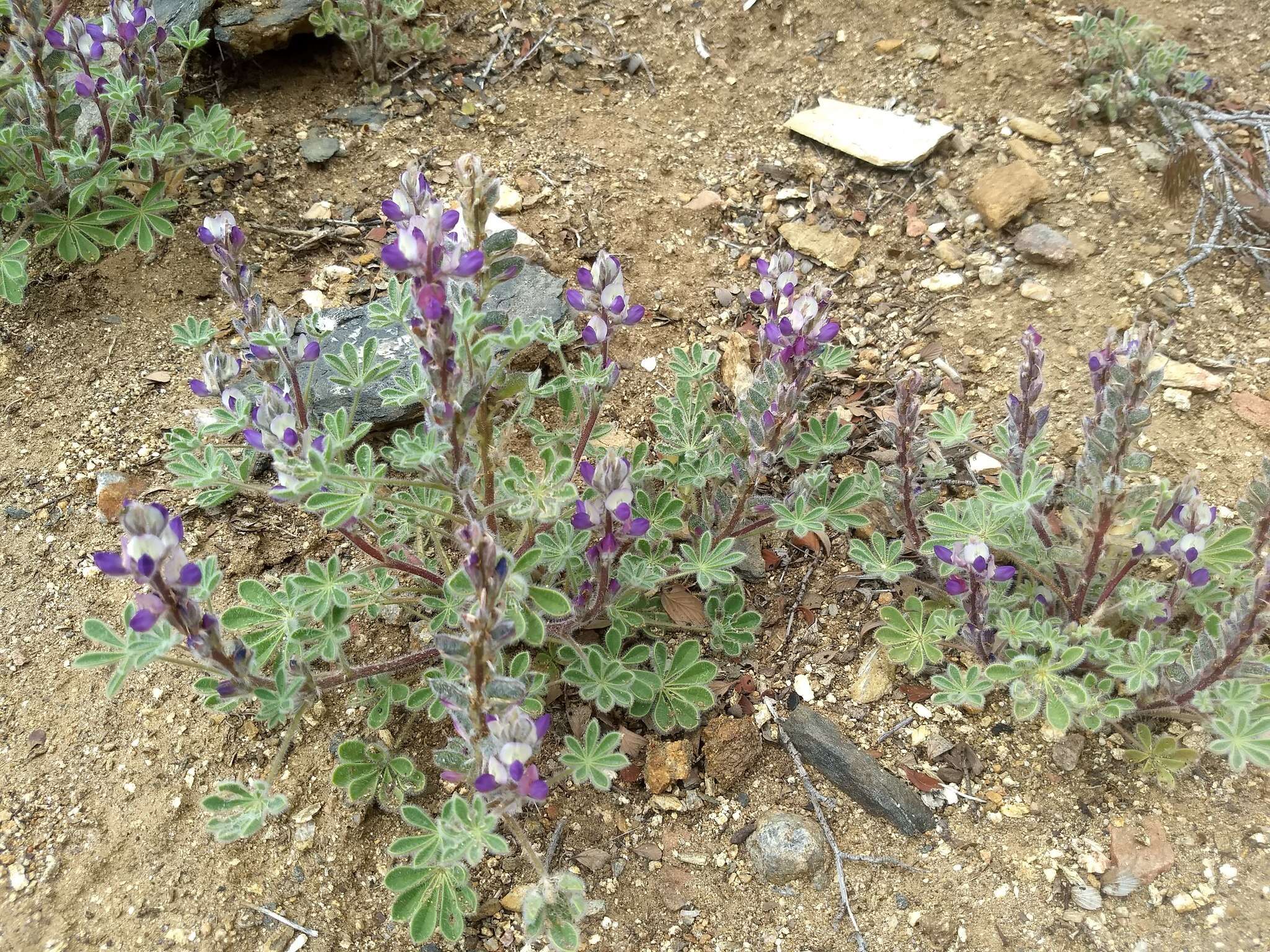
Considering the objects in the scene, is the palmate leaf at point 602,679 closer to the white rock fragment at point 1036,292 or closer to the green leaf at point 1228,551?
the green leaf at point 1228,551

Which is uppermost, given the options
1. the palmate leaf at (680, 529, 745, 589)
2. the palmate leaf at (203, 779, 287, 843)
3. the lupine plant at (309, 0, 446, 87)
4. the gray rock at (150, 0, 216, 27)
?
the gray rock at (150, 0, 216, 27)

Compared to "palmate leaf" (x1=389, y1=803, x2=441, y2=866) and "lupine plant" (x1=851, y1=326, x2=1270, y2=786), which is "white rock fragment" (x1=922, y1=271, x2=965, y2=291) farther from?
"palmate leaf" (x1=389, y1=803, x2=441, y2=866)

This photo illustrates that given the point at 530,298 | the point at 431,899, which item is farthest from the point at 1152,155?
the point at 431,899

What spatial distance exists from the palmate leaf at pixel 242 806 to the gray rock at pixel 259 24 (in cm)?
356

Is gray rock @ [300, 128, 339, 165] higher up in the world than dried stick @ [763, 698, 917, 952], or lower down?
higher up

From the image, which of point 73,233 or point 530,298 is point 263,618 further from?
point 73,233

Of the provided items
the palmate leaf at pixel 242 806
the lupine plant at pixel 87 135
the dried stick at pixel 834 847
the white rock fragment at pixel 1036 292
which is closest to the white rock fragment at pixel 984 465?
the white rock fragment at pixel 1036 292

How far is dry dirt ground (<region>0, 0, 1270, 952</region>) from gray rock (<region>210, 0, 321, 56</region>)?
7.4 inches

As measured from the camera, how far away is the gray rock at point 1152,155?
4051 mm

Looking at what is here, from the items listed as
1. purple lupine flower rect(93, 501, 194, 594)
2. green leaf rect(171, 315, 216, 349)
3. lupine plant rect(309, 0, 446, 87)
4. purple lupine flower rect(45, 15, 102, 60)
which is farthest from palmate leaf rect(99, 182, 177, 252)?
purple lupine flower rect(93, 501, 194, 594)

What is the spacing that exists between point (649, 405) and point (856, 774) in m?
1.61

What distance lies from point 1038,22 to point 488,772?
14.7 ft

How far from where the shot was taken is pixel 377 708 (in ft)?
8.75

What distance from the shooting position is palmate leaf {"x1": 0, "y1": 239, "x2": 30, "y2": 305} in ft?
11.1
